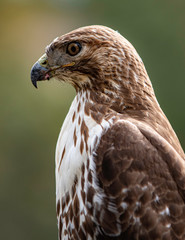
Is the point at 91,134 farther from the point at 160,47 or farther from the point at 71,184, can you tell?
Result: the point at 160,47

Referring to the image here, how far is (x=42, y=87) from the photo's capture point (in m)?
13.0

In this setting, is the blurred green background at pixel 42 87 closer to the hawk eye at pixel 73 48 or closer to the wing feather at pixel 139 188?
the hawk eye at pixel 73 48

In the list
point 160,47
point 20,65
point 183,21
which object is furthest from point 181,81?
point 20,65

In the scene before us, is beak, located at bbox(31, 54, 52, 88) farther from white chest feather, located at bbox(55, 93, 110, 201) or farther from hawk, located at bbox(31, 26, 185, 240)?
white chest feather, located at bbox(55, 93, 110, 201)

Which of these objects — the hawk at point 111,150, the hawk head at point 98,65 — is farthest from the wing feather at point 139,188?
the hawk head at point 98,65

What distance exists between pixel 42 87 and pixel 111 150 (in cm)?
923

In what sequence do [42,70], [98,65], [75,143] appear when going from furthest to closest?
1. [42,70]
2. [98,65]
3. [75,143]

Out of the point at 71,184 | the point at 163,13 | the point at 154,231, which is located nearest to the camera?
the point at 154,231

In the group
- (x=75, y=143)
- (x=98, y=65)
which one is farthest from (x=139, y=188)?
(x=98, y=65)

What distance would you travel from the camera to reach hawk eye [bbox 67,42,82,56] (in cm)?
431

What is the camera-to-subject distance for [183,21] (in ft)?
44.1

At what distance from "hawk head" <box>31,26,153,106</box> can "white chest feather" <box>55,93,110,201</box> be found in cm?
17

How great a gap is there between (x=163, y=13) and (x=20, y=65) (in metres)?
3.46

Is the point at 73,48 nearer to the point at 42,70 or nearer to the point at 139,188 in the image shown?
the point at 42,70
